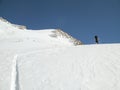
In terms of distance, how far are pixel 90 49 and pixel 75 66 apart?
9.84 feet

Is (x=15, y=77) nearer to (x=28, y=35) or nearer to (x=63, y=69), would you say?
(x=63, y=69)

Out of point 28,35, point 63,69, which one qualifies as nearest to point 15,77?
point 63,69

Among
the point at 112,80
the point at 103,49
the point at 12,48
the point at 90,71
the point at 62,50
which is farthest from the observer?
the point at 12,48

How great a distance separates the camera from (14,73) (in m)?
12.0

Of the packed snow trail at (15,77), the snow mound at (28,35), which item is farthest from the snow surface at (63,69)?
the snow mound at (28,35)

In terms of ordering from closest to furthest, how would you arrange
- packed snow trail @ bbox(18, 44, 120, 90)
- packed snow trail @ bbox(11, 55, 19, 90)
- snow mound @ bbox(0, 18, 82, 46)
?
packed snow trail @ bbox(18, 44, 120, 90)
packed snow trail @ bbox(11, 55, 19, 90)
snow mound @ bbox(0, 18, 82, 46)

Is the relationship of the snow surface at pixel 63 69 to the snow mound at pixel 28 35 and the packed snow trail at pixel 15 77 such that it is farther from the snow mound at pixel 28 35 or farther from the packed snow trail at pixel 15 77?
Answer: the snow mound at pixel 28 35

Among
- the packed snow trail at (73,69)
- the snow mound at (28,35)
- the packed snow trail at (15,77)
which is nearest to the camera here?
the packed snow trail at (73,69)

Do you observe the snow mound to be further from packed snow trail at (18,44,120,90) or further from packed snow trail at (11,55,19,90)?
packed snow trail at (11,55,19,90)

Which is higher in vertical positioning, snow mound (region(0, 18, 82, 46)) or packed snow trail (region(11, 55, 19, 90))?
snow mound (region(0, 18, 82, 46))

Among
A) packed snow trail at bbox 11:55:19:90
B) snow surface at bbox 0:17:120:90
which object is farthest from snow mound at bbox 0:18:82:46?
packed snow trail at bbox 11:55:19:90

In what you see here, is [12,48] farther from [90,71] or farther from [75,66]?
[90,71]

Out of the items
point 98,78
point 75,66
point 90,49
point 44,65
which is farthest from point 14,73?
point 90,49

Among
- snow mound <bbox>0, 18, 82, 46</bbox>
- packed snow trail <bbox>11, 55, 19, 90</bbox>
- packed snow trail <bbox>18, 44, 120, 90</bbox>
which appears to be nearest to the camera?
packed snow trail <bbox>18, 44, 120, 90</bbox>
